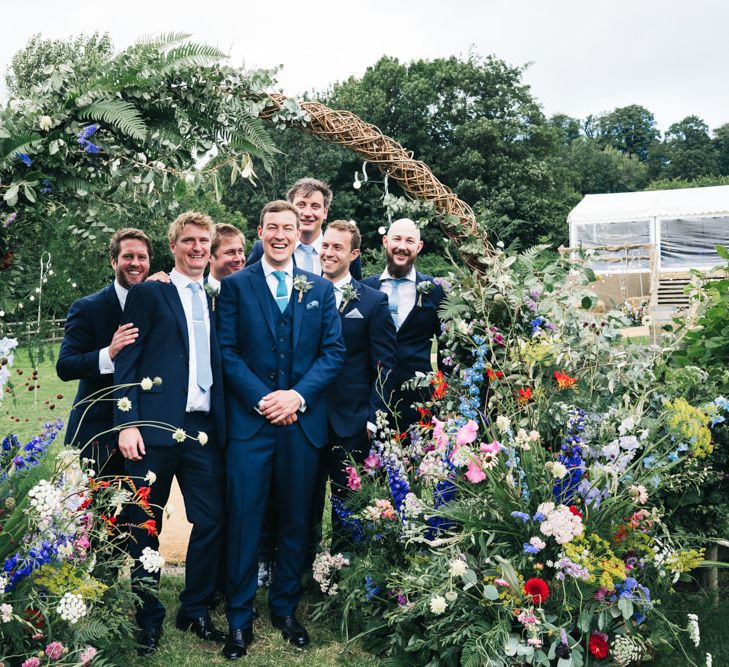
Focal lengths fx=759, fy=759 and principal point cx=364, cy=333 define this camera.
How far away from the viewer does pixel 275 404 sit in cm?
388

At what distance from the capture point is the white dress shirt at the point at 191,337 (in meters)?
3.95

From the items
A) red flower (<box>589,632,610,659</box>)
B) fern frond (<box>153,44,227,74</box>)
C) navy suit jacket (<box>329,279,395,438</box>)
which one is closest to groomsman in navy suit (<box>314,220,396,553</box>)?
navy suit jacket (<box>329,279,395,438</box>)

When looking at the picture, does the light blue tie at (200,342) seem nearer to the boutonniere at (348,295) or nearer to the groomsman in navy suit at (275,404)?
the groomsman in navy suit at (275,404)

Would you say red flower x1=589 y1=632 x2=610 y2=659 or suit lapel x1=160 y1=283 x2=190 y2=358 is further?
suit lapel x1=160 y1=283 x2=190 y2=358

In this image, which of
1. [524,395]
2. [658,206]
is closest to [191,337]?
[524,395]

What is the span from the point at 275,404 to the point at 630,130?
271 feet

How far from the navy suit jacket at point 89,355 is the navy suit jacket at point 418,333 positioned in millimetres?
1681

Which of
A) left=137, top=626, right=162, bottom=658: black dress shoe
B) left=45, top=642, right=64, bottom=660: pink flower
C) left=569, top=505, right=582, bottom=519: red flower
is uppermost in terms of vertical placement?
left=569, top=505, right=582, bottom=519: red flower

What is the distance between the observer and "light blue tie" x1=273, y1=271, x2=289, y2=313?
4141 millimetres

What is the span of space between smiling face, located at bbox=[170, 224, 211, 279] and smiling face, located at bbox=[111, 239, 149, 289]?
0.40 meters

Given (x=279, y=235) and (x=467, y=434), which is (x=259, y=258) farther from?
(x=467, y=434)

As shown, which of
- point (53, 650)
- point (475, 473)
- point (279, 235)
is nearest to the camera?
point (53, 650)

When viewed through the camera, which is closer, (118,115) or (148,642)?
(118,115)

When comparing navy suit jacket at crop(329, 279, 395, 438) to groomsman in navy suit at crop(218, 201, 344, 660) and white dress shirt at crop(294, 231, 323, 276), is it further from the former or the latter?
white dress shirt at crop(294, 231, 323, 276)
